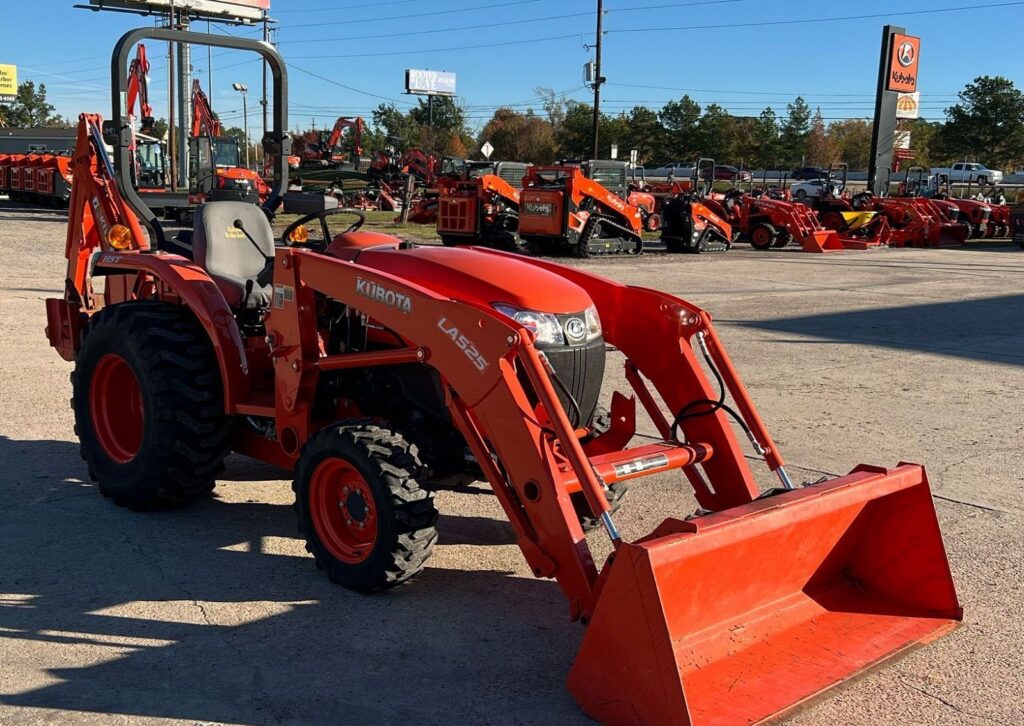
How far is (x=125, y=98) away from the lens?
17.6ft

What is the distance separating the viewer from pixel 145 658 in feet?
11.3

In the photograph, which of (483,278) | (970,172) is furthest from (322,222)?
(970,172)

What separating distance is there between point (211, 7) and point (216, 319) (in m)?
60.1

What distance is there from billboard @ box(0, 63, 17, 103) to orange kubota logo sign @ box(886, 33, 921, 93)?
85442 millimetres

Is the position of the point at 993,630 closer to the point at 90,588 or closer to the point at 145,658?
the point at 145,658

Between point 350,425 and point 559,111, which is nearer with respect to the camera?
point 350,425

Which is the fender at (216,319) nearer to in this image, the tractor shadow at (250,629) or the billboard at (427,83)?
the tractor shadow at (250,629)

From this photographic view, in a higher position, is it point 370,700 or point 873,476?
point 873,476

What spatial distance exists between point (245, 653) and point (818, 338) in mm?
8947

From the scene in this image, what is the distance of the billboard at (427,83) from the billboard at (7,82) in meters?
39.3

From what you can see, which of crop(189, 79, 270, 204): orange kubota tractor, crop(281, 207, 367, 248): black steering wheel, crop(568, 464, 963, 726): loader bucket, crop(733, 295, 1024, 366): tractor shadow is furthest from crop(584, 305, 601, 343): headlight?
crop(189, 79, 270, 204): orange kubota tractor

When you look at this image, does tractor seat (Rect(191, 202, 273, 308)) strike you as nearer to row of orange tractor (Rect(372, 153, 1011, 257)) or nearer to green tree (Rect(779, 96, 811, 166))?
row of orange tractor (Rect(372, 153, 1011, 257))

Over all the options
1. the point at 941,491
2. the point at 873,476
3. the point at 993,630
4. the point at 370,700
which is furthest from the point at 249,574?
the point at 941,491

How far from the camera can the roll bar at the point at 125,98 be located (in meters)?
5.24
